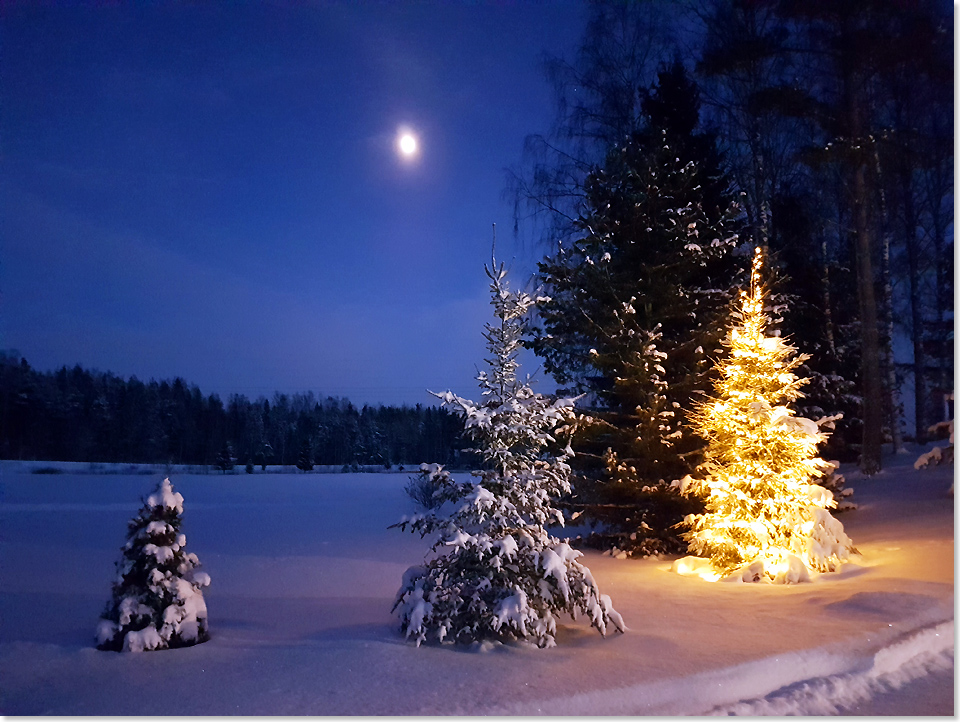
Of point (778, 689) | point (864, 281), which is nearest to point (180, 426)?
point (864, 281)

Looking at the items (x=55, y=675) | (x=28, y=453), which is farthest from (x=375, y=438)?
(x=55, y=675)

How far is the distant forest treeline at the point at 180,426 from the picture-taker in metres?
22.0

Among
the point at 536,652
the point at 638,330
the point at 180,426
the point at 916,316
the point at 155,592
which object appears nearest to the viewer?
the point at 536,652

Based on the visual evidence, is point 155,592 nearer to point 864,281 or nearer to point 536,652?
point 536,652

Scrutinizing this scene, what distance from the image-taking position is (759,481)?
10.1 metres

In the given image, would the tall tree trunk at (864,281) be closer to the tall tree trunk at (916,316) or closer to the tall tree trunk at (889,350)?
the tall tree trunk at (889,350)

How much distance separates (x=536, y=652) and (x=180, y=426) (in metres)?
30.4

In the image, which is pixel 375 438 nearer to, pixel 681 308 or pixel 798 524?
pixel 681 308

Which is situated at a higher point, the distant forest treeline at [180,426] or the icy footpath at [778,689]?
the distant forest treeline at [180,426]

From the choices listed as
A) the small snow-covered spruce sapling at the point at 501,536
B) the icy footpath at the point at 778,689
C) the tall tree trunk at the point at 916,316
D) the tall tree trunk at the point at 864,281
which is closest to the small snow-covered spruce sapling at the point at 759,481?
the icy footpath at the point at 778,689

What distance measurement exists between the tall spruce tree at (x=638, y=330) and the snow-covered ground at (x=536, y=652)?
3.94 ft

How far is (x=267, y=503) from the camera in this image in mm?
23625

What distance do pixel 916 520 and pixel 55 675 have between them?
1281 cm

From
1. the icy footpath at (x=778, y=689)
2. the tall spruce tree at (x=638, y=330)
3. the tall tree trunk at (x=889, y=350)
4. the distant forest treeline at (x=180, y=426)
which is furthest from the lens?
the distant forest treeline at (x=180, y=426)
